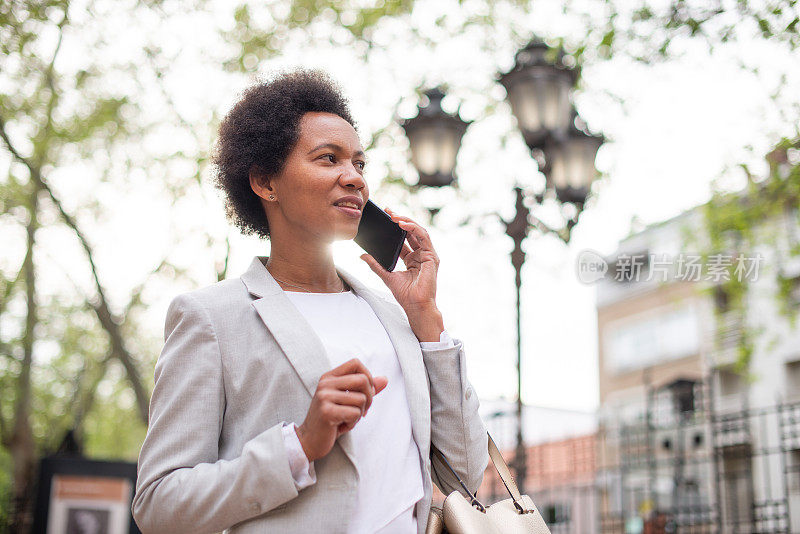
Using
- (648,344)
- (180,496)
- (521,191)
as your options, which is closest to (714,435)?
(521,191)

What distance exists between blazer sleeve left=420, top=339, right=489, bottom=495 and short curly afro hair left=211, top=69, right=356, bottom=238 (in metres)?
0.66

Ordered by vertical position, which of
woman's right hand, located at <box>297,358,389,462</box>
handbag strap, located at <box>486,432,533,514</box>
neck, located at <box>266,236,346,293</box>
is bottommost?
handbag strap, located at <box>486,432,533,514</box>

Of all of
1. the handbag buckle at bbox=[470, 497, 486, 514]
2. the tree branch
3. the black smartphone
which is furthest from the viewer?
the tree branch

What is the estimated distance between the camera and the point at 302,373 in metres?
1.91

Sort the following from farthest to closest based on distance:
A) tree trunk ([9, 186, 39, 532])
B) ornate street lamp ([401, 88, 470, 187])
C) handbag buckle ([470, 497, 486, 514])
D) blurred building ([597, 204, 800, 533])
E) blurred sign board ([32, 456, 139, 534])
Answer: blurred building ([597, 204, 800, 533]) < tree trunk ([9, 186, 39, 532]) < blurred sign board ([32, 456, 139, 534]) < ornate street lamp ([401, 88, 470, 187]) < handbag buckle ([470, 497, 486, 514])

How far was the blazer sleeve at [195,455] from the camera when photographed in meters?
1.75

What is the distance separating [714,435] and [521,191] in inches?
183

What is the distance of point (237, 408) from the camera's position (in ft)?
6.39

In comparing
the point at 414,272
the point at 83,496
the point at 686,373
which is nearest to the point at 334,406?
the point at 414,272

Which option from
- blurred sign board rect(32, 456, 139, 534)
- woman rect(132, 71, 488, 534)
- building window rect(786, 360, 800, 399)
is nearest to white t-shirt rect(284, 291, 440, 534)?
woman rect(132, 71, 488, 534)

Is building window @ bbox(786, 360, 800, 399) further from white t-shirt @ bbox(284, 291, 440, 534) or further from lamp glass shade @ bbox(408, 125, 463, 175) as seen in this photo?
white t-shirt @ bbox(284, 291, 440, 534)

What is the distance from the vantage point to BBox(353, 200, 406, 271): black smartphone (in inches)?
93.9

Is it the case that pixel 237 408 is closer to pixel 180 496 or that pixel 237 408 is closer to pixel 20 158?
pixel 180 496

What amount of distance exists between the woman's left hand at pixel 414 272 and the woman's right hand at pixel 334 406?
53cm
